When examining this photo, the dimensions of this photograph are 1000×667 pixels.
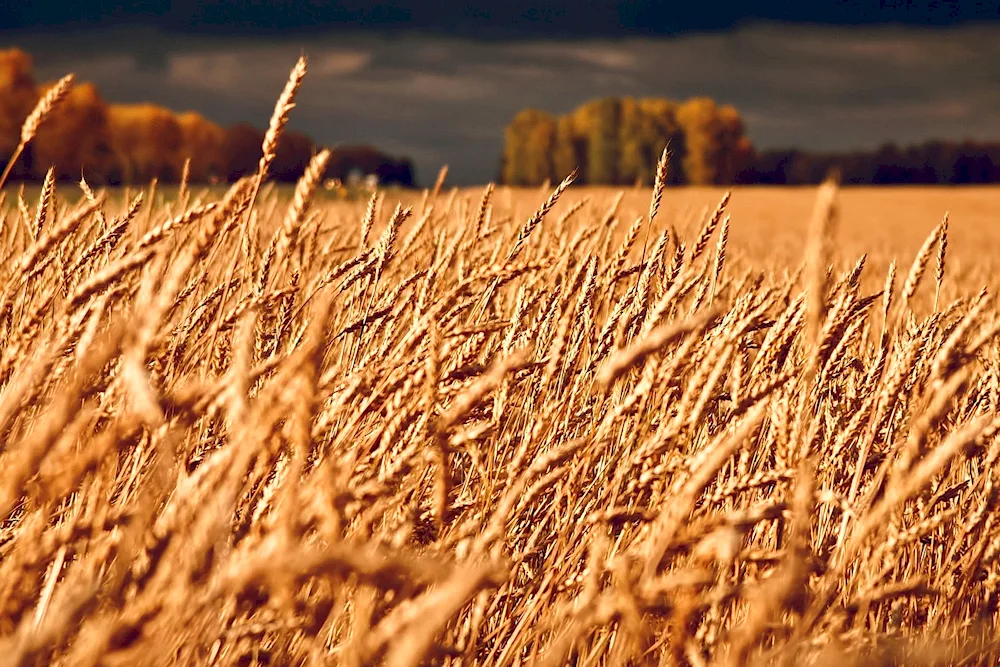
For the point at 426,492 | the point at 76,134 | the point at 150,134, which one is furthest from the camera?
the point at 150,134

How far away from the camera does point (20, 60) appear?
211ft

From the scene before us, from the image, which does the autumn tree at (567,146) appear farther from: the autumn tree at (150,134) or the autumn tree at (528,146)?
the autumn tree at (150,134)

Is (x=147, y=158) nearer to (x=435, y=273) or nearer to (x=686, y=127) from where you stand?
(x=686, y=127)

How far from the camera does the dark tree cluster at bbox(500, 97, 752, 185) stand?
2798 inches

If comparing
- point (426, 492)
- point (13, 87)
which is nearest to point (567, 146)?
point (13, 87)

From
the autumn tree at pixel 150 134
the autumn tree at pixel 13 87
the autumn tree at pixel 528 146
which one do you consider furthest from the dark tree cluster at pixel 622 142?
the autumn tree at pixel 13 87

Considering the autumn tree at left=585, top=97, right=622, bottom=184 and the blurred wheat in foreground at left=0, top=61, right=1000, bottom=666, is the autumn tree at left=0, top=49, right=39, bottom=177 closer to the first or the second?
the autumn tree at left=585, top=97, right=622, bottom=184

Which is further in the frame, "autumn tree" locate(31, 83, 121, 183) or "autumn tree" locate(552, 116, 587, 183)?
"autumn tree" locate(552, 116, 587, 183)

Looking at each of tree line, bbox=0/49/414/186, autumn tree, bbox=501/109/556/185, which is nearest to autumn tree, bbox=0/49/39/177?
tree line, bbox=0/49/414/186

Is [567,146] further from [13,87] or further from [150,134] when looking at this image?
[13,87]

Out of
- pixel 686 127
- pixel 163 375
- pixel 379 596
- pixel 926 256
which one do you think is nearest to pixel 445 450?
pixel 379 596

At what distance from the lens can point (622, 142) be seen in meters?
73.9

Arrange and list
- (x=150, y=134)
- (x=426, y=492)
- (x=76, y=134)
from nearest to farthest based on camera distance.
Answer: (x=426, y=492) < (x=76, y=134) < (x=150, y=134)

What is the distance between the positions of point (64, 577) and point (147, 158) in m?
73.1
